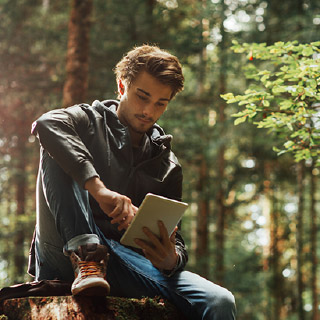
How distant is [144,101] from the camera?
10.6 feet

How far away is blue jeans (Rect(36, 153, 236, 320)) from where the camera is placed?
252 cm

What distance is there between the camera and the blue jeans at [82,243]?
2.52 meters

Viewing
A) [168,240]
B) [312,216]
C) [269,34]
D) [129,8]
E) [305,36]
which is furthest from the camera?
[312,216]

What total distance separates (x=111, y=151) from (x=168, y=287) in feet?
3.27

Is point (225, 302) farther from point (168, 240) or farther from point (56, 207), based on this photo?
point (56, 207)

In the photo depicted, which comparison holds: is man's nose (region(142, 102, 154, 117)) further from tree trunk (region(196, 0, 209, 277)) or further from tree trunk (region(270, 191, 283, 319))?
tree trunk (region(270, 191, 283, 319))

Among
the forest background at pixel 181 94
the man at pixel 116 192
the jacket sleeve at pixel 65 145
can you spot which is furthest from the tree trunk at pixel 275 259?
the jacket sleeve at pixel 65 145

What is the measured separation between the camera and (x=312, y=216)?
1622 cm

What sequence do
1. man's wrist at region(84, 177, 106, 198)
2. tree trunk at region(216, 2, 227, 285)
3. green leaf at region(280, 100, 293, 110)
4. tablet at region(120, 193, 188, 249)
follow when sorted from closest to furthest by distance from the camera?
tablet at region(120, 193, 188, 249) < man's wrist at region(84, 177, 106, 198) < green leaf at region(280, 100, 293, 110) < tree trunk at region(216, 2, 227, 285)

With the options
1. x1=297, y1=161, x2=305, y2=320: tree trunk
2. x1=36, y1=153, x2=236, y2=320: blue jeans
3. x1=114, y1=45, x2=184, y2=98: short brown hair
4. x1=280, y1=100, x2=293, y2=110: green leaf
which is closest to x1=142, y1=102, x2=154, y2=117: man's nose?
x1=114, y1=45, x2=184, y2=98: short brown hair

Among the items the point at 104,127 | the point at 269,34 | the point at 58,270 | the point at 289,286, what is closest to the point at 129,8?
the point at 269,34

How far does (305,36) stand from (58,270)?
858 centimetres

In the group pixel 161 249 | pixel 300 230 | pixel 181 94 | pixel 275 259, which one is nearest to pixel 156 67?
pixel 161 249

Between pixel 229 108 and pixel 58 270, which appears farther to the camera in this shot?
pixel 229 108
